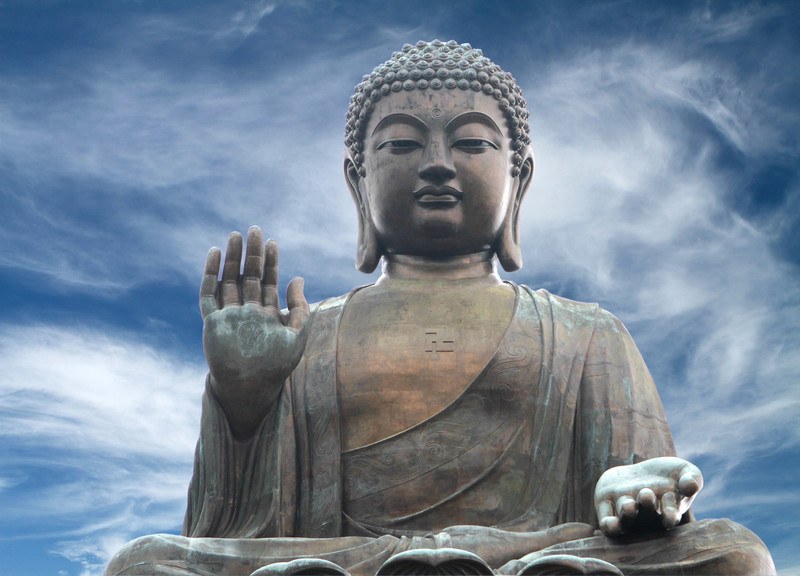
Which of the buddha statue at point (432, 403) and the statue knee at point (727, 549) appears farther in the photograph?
the buddha statue at point (432, 403)

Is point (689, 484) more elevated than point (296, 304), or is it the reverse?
point (296, 304)

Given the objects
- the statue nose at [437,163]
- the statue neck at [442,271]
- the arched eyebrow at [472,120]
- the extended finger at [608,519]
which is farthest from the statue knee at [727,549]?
the arched eyebrow at [472,120]

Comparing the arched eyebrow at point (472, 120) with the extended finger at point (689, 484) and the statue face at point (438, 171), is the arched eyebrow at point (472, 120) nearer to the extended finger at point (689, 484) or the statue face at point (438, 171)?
the statue face at point (438, 171)

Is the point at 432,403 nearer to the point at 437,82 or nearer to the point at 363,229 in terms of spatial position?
the point at 363,229

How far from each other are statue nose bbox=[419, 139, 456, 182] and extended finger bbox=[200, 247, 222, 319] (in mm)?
1727

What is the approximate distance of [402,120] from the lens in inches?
445

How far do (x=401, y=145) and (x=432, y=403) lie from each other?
6.48 ft

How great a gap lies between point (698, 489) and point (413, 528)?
1.93m

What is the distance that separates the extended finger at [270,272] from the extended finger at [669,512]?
276cm

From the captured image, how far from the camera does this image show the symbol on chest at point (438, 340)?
10.6m

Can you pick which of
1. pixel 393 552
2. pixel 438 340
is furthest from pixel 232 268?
pixel 393 552

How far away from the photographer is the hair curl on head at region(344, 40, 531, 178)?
11.5 metres

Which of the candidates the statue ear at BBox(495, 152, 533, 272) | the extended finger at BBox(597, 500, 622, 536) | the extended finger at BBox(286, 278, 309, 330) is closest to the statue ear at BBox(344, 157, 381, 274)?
the statue ear at BBox(495, 152, 533, 272)

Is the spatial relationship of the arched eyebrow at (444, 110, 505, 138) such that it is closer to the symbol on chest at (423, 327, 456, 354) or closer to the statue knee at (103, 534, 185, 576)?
the symbol on chest at (423, 327, 456, 354)
